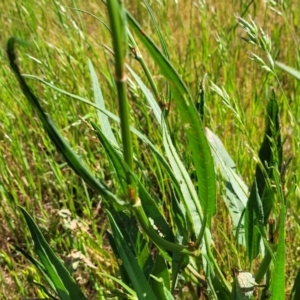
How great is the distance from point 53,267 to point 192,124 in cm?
34

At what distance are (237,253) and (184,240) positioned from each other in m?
0.17

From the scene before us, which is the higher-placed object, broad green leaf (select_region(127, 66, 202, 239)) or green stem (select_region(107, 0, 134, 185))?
green stem (select_region(107, 0, 134, 185))

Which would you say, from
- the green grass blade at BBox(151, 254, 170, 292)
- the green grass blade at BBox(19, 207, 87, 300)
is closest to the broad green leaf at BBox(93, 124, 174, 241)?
the green grass blade at BBox(151, 254, 170, 292)

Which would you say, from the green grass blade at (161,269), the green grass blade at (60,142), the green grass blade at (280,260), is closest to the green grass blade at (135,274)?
the green grass blade at (161,269)

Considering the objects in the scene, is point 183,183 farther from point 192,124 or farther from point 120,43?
point 120,43

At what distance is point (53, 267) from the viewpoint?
2.58 feet

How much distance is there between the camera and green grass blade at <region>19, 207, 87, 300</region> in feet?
2.55

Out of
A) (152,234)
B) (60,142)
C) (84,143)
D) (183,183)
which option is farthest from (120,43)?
(84,143)

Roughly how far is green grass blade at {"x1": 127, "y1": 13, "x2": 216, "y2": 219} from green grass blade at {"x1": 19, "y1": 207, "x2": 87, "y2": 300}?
25 cm

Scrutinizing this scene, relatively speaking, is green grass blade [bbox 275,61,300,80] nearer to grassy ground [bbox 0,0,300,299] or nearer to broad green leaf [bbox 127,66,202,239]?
broad green leaf [bbox 127,66,202,239]

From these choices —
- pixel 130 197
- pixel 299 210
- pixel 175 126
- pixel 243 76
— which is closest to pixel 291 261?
pixel 299 210

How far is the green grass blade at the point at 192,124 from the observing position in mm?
520

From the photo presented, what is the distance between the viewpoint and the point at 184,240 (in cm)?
78

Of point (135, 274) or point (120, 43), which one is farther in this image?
point (135, 274)
